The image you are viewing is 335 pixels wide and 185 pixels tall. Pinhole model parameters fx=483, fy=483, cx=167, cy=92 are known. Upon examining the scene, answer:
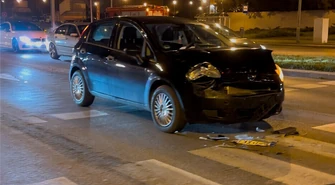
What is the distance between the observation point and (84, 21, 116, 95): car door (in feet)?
27.8

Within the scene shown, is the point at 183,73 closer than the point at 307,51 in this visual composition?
Yes

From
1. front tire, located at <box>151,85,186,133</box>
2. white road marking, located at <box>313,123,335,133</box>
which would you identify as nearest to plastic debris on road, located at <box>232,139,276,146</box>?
front tire, located at <box>151,85,186,133</box>

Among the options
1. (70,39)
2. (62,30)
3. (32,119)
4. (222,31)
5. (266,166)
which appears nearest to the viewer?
(266,166)

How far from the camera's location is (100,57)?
8.64 metres

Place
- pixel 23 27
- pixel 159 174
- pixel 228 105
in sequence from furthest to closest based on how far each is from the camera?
pixel 23 27 → pixel 228 105 → pixel 159 174

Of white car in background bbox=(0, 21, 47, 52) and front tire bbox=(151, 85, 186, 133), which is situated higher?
white car in background bbox=(0, 21, 47, 52)

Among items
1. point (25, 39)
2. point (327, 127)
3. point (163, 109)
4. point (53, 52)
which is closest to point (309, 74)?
point (327, 127)

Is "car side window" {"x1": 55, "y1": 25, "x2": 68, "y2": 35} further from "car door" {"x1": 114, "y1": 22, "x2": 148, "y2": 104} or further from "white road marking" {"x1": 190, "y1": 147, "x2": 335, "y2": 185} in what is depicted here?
"white road marking" {"x1": 190, "y1": 147, "x2": 335, "y2": 185}

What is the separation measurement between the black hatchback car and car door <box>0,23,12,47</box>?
1685cm

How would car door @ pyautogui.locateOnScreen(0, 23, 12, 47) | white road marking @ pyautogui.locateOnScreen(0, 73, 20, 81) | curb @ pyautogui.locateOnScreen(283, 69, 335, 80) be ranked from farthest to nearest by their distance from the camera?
car door @ pyautogui.locateOnScreen(0, 23, 12, 47) → curb @ pyautogui.locateOnScreen(283, 69, 335, 80) → white road marking @ pyautogui.locateOnScreen(0, 73, 20, 81)

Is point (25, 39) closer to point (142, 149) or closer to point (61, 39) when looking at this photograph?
point (61, 39)

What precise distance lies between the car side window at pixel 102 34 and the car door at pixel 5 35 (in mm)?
16012

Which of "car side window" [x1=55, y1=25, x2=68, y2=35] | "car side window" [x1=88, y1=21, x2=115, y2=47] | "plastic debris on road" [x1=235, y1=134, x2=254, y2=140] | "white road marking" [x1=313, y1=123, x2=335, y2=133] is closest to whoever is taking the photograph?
"plastic debris on road" [x1=235, y1=134, x2=254, y2=140]

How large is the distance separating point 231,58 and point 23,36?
18.0 metres
